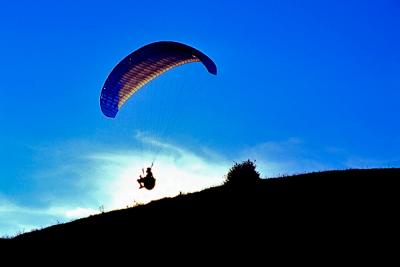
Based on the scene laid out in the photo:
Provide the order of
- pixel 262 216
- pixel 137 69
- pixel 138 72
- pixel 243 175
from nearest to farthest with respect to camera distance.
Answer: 1. pixel 262 216
2. pixel 137 69
3. pixel 138 72
4. pixel 243 175

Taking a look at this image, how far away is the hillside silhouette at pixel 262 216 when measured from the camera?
2048 cm

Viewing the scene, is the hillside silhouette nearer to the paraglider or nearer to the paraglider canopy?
the paraglider

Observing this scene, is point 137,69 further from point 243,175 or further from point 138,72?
point 243,175

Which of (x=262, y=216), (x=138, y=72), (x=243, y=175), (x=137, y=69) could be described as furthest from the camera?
(x=243, y=175)

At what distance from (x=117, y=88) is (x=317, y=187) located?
1134cm

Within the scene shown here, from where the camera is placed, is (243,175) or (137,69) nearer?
(137,69)

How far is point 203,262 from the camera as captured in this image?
740 inches

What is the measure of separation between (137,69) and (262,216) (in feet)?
A: 30.5

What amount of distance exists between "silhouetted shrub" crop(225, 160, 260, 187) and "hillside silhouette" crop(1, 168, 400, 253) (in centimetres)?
92

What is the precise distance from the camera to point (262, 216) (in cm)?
2297

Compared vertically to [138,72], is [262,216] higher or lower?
lower

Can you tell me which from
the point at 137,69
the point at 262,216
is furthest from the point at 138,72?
the point at 262,216

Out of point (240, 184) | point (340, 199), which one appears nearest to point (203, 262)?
point (340, 199)

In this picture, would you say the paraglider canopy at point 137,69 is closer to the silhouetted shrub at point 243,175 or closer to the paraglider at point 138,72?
the paraglider at point 138,72
